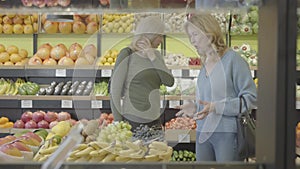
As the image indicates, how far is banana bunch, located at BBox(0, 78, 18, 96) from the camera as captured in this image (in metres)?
4.19

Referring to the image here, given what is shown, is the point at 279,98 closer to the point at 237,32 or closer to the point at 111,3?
the point at 111,3

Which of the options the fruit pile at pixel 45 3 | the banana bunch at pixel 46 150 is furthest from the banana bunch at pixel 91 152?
the fruit pile at pixel 45 3

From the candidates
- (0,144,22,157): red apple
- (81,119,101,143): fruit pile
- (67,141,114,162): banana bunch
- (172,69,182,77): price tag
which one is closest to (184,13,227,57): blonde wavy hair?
(81,119,101,143): fruit pile

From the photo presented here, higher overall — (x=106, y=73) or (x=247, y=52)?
(x=247, y=52)

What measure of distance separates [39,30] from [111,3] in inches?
137

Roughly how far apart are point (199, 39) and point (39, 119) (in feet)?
7.11

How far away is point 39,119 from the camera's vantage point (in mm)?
4105

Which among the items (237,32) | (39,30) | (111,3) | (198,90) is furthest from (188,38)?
(39,30)

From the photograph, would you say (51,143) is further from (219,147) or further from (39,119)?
(39,119)

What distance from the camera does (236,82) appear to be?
232 centimetres

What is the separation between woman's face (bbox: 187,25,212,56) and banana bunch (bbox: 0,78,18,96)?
227 cm

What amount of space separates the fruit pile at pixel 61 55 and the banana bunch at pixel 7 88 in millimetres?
274

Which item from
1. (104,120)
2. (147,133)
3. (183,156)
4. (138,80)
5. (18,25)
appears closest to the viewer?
(147,133)

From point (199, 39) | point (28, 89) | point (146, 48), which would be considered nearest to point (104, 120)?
point (146, 48)
